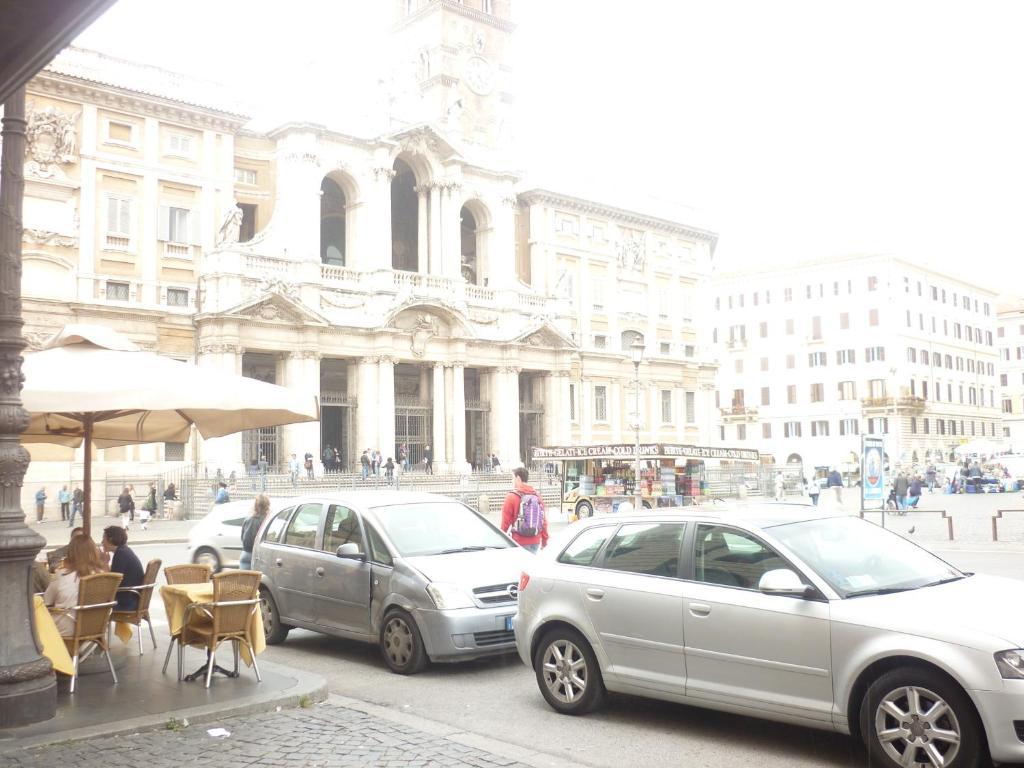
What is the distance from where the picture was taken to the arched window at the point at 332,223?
49.7 metres

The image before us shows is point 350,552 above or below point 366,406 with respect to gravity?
below

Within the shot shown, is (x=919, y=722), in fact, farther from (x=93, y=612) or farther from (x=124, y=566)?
(x=124, y=566)

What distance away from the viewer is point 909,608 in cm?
620

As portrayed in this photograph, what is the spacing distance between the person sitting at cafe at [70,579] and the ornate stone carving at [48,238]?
3200 cm

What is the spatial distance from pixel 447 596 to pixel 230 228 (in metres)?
34.7

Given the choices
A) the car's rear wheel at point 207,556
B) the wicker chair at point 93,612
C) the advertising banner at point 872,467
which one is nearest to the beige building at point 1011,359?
the advertising banner at point 872,467

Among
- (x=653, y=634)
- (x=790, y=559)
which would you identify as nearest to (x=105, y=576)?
(x=653, y=634)

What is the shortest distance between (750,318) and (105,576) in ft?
255

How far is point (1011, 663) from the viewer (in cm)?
558

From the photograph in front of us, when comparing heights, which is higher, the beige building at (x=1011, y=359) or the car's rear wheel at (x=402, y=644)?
the beige building at (x=1011, y=359)

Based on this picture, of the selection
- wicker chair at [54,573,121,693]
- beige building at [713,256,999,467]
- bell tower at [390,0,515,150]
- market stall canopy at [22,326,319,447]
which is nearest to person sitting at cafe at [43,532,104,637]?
wicker chair at [54,573,121,693]

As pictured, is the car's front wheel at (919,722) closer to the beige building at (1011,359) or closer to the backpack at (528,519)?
the backpack at (528,519)

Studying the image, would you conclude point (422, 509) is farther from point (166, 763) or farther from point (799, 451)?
point (799, 451)

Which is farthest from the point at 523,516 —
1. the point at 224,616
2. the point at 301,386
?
the point at 301,386
